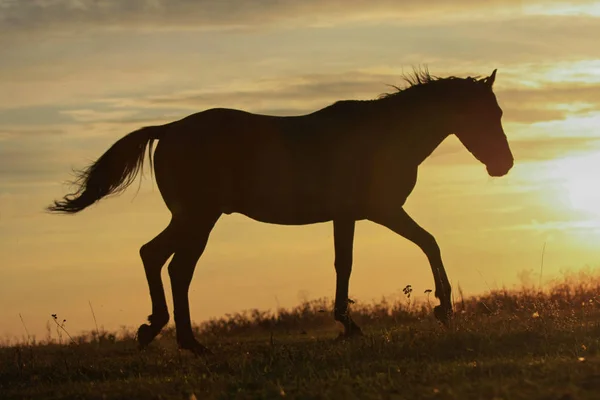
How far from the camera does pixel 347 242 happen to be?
11961 millimetres

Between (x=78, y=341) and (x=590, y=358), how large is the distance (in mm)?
7444

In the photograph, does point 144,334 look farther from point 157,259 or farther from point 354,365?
point 354,365

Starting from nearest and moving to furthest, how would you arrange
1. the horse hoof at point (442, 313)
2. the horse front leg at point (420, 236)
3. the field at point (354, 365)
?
1. the field at point (354, 365)
2. the horse hoof at point (442, 313)
3. the horse front leg at point (420, 236)

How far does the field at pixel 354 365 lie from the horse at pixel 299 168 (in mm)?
→ 948

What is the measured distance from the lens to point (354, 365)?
871 cm

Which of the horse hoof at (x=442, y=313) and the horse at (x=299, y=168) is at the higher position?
the horse at (x=299, y=168)

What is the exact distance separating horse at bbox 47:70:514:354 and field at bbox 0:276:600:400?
3.11ft

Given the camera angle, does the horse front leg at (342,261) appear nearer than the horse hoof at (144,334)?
No

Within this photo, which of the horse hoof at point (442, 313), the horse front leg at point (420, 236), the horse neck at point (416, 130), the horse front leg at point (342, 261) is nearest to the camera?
the horse hoof at point (442, 313)

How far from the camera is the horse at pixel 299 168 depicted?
37.3 ft

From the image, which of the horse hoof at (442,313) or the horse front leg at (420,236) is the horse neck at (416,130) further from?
the horse hoof at (442,313)

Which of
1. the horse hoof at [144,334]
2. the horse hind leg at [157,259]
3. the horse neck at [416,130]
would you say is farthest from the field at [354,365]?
the horse neck at [416,130]

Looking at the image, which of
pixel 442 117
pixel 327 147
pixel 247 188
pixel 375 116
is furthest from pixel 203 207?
pixel 442 117

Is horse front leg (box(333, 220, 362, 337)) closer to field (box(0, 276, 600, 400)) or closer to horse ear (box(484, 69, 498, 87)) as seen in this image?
field (box(0, 276, 600, 400))
